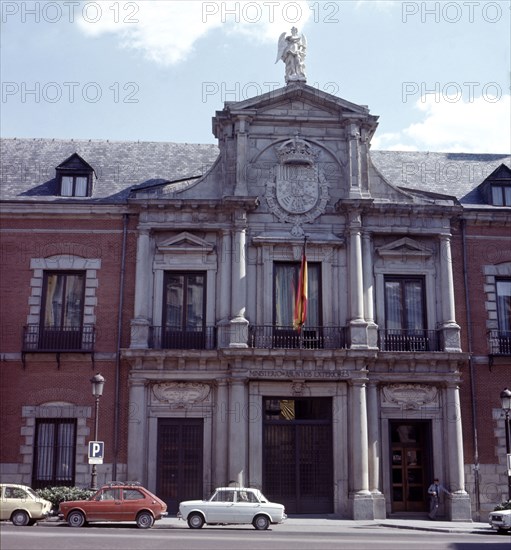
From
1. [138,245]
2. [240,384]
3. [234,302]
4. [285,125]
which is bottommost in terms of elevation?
[240,384]

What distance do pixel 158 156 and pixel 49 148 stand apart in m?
4.80

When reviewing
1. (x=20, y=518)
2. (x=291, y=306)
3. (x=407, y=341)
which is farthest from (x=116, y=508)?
(x=407, y=341)

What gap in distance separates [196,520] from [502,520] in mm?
9220

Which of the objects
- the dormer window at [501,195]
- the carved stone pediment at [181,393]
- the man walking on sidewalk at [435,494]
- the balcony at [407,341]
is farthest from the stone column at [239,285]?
the dormer window at [501,195]

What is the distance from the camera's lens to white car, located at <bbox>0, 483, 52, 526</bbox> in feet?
75.2

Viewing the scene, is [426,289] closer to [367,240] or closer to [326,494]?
[367,240]

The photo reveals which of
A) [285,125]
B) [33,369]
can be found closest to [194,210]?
[285,125]

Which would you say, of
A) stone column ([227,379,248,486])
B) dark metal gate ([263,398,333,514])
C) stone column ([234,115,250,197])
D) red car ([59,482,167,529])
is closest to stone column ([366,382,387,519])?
dark metal gate ([263,398,333,514])

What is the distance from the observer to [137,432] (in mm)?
27719

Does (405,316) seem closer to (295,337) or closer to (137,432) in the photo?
(295,337)

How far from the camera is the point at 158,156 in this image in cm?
3453

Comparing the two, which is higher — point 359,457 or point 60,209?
point 60,209

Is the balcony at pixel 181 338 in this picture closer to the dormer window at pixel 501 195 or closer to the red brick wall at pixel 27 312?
the red brick wall at pixel 27 312

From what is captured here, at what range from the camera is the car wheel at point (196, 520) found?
23.1m
